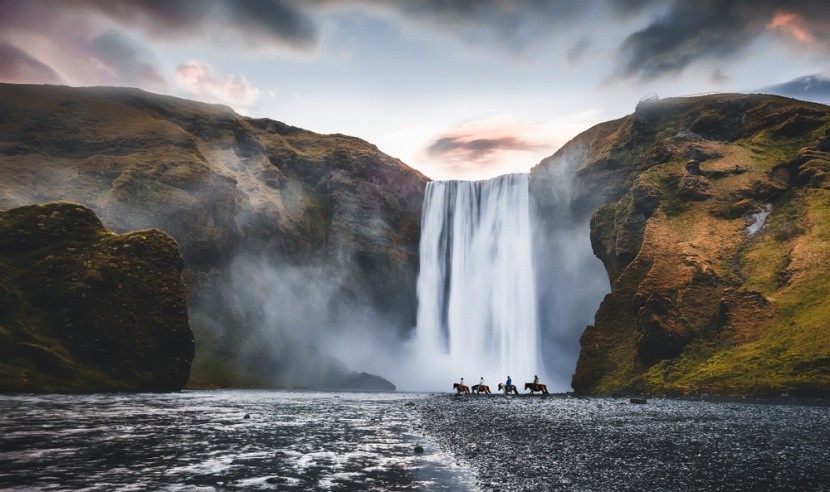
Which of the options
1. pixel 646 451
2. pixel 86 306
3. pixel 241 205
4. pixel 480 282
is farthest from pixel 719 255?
pixel 241 205

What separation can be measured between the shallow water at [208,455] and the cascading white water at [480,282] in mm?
80345

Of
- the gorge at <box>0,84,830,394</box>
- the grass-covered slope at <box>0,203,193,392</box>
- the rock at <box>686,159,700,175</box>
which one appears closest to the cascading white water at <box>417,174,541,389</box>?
the gorge at <box>0,84,830,394</box>

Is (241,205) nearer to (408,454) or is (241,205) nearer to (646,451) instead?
(408,454)

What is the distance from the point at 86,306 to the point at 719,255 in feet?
230

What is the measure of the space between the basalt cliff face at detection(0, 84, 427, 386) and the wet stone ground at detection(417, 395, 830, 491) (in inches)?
2838

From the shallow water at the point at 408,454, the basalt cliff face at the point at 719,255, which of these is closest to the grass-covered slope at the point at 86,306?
the shallow water at the point at 408,454

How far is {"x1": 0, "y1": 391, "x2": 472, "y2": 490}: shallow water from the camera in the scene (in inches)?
414

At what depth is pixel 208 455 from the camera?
13.9 metres

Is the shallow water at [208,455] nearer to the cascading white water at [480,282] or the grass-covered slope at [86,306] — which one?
the grass-covered slope at [86,306]

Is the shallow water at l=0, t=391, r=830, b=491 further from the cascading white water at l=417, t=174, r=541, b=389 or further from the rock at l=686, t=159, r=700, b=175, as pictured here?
the cascading white water at l=417, t=174, r=541, b=389

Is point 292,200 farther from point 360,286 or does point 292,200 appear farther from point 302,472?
point 302,472

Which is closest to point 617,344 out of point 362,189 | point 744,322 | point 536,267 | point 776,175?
point 744,322

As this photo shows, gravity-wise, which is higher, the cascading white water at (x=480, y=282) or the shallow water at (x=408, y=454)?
the cascading white water at (x=480, y=282)

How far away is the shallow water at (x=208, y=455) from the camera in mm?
10508
